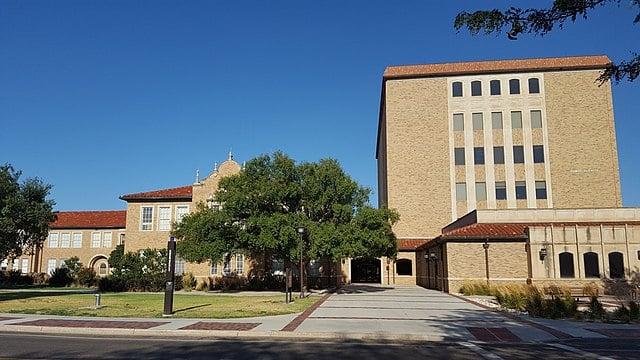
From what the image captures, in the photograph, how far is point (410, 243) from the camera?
47.6 m

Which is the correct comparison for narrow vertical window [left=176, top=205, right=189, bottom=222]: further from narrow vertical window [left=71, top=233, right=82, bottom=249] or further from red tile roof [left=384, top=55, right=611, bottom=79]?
red tile roof [left=384, top=55, right=611, bottom=79]

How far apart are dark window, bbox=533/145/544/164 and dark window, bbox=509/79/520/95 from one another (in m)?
5.95

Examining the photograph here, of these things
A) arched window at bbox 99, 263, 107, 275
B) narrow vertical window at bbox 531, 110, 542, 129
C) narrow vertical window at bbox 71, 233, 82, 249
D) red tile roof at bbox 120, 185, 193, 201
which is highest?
narrow vertical window at bbox 531, 110, 542, 129

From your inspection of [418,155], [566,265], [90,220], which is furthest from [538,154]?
[90,220]

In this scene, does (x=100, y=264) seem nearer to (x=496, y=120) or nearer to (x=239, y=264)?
(x=239, y=264)

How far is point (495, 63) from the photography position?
5134cm

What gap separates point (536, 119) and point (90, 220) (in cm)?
4973

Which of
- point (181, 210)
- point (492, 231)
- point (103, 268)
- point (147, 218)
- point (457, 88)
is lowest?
point (103, 268)

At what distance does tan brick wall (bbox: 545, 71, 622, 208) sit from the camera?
4769 cm

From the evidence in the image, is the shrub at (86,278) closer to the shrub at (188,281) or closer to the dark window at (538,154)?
the shrub at (188,281)

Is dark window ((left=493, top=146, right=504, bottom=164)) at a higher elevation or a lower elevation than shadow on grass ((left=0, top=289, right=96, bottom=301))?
higher

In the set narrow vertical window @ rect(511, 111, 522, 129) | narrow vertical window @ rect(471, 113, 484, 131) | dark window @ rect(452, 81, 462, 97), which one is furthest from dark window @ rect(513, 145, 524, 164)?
dark window @ rect(452, 81, 462, 97)

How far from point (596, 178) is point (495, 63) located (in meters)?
15.0

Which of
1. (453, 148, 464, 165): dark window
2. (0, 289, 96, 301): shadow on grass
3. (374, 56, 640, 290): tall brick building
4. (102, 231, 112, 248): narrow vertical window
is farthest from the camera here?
(102, 231, 112, 248): narrow vertical window
